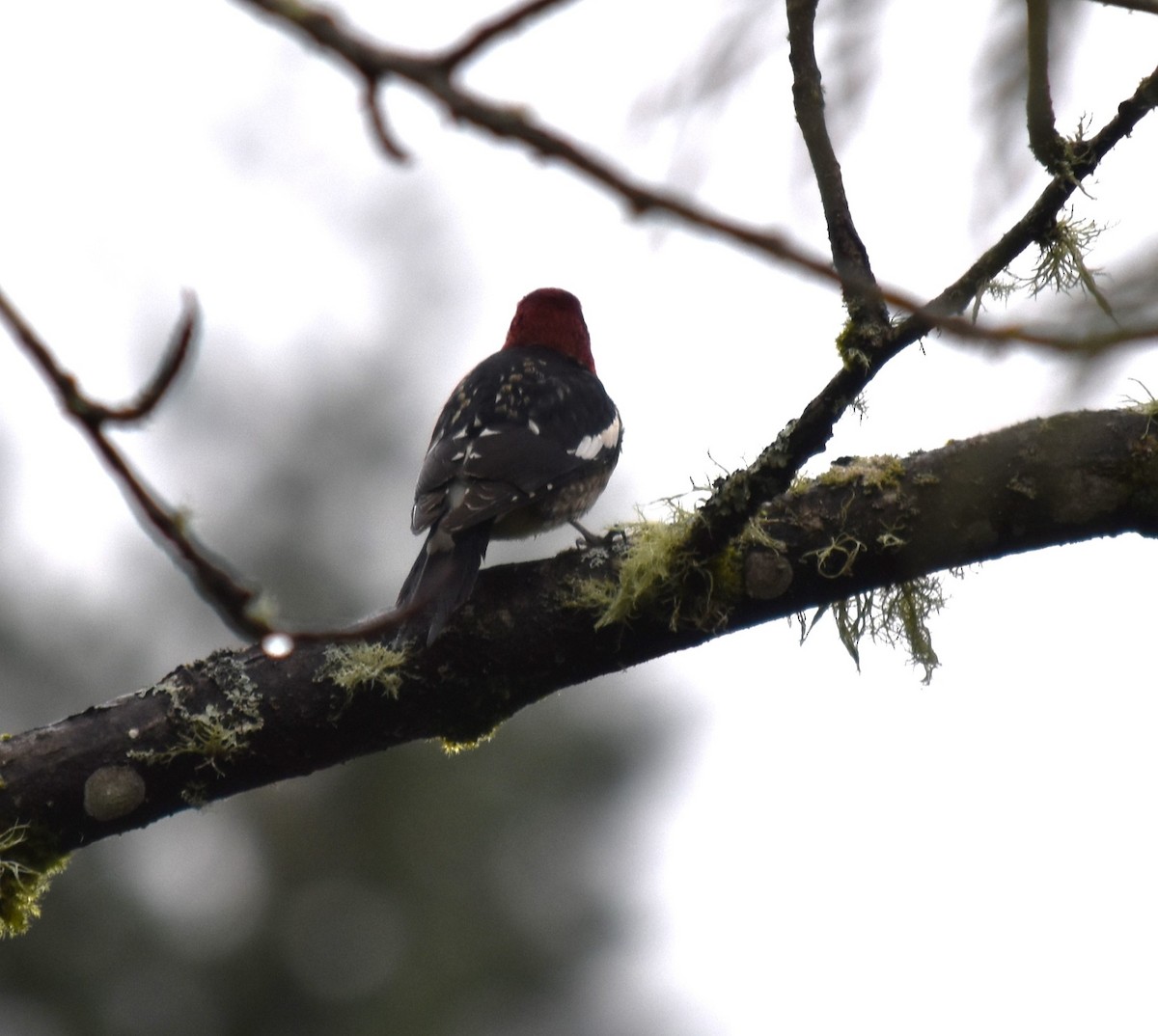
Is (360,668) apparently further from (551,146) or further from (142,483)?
(551,146)

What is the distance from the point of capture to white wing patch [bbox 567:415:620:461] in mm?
4531

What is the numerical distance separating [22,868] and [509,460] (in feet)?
6.38

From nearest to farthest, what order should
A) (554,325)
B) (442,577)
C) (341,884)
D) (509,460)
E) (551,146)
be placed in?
(551,146)
(442,577)
(509,460)
(554,325)
(341,884)

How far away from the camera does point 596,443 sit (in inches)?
184

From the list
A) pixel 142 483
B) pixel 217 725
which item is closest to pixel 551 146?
pixel 142 483

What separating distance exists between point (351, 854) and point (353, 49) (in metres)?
10.6

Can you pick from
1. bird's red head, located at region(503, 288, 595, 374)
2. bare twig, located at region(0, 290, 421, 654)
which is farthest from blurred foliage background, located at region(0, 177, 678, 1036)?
bare twig, located at region(0, 290, 421, 654)

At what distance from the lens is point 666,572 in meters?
2.94

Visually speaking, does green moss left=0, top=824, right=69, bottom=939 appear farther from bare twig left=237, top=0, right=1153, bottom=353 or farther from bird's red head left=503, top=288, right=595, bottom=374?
bird's red head left=503, top=288, right=595, bottom=374

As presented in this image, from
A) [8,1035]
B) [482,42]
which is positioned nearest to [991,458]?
[482,42]

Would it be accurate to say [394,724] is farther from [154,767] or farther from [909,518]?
[909,518]

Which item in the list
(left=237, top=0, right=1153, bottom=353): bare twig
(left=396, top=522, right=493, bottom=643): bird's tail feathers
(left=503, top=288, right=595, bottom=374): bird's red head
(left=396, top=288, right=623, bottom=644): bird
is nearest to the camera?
(left=237, top=0, right=1153, bottom=353): bare twig

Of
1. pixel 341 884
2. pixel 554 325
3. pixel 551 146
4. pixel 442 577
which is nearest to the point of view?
pixel 551 146

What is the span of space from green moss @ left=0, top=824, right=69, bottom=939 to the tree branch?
2cm
